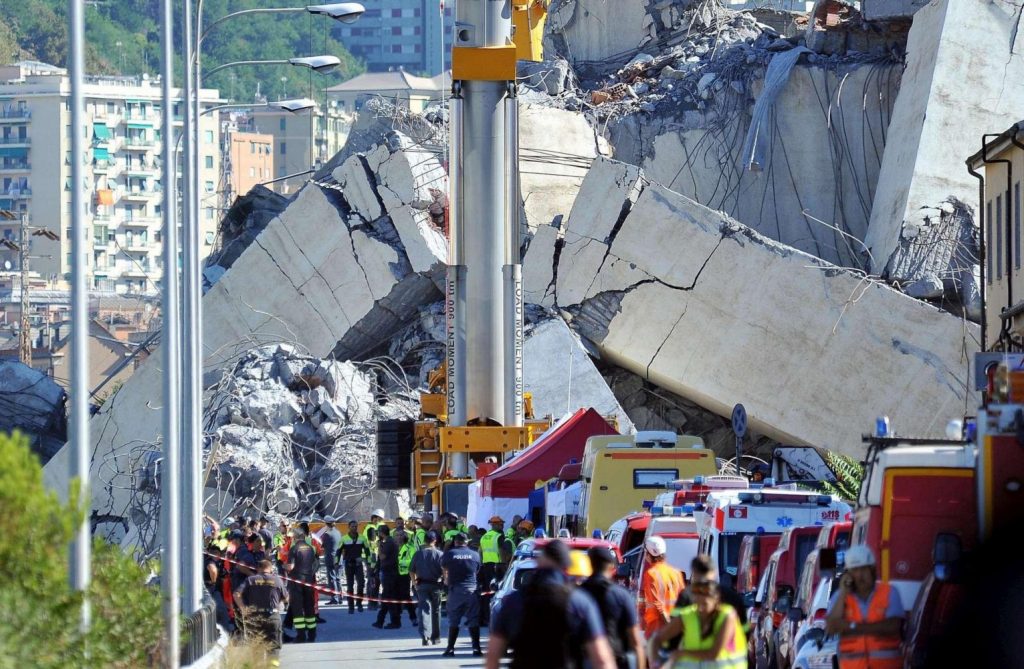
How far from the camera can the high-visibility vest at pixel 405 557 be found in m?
28.9

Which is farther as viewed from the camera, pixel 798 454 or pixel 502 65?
pixel 798 454

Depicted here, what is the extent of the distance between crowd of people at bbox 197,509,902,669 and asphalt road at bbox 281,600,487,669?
11.6 inches

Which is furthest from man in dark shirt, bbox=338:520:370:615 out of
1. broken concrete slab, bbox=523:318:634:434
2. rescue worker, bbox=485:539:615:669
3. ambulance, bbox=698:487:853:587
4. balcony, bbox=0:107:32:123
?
balcony, bbox=0:107:32:123

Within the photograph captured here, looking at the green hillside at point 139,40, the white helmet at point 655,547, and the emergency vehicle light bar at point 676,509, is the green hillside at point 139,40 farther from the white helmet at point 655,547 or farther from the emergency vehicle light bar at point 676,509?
the white helmet at point 655,547

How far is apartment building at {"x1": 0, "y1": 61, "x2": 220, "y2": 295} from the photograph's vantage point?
14700cm

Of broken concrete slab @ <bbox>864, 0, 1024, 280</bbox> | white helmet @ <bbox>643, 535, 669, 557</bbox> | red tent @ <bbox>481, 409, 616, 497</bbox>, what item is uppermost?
broken concrete slab @ <bbox>864, 0, 1024, 280</bbox>

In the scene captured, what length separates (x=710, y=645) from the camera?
38.8 ft

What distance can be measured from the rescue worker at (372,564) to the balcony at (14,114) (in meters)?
121

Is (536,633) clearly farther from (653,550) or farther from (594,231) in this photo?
(594,231)

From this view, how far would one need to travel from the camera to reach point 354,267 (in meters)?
44.0

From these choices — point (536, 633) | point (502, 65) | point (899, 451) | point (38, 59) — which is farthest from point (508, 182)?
point (38, 59)

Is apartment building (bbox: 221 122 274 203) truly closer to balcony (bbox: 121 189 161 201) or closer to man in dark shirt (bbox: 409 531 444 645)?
balcony (bbox: 121 189 161 201)

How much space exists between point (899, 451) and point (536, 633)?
4241 millimetres

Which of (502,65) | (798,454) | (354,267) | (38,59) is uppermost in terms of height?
(38,59)
